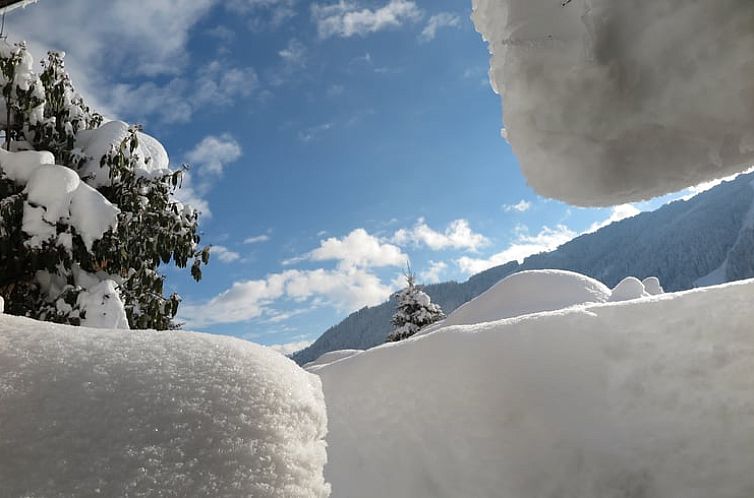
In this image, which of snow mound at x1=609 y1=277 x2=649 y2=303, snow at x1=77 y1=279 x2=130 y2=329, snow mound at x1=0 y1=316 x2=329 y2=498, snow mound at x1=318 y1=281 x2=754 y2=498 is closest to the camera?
snow mound at x1=0 y1=316 x2=329 y2=498

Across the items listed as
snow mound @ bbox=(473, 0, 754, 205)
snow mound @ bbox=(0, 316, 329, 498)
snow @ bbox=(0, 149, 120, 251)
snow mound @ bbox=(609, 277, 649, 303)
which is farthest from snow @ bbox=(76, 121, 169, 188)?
snow mound @ bbox=(473, 0, 754, 205)

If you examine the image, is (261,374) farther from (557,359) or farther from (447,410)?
(557,359)

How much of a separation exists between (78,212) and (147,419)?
654 cm

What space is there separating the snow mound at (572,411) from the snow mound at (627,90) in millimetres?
588

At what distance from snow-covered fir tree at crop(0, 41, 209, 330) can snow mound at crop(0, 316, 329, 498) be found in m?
5.78

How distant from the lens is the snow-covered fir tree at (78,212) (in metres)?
6.35

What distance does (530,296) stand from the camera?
12.5 ft

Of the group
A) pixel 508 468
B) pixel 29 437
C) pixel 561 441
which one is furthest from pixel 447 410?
pixel 29 437

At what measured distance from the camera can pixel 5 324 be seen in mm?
1068

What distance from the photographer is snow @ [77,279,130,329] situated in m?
6.14

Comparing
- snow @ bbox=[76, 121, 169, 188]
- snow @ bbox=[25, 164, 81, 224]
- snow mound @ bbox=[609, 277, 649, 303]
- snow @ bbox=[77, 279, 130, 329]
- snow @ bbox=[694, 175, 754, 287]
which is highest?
snow @ bbox=[694, 175, 754, 287]

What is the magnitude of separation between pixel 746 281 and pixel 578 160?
1020mm

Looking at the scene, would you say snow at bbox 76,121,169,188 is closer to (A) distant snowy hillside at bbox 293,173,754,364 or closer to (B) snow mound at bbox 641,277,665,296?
(B) snow mound at bbox 641,277,665,296

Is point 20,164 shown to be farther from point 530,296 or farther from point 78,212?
point 530,296
